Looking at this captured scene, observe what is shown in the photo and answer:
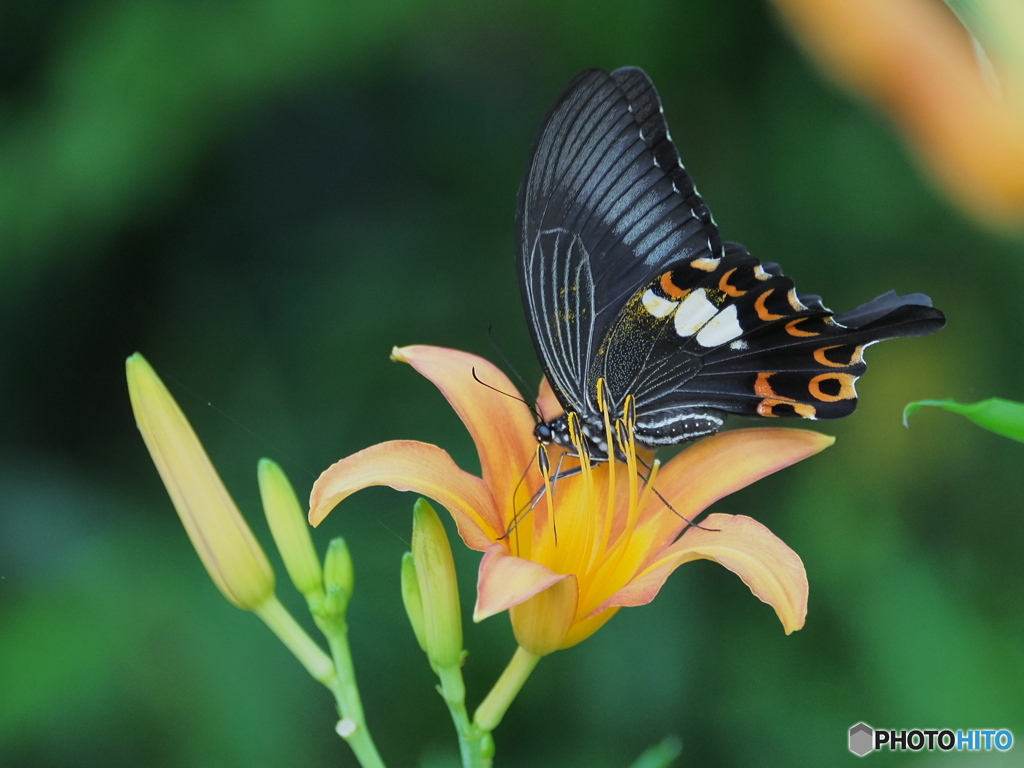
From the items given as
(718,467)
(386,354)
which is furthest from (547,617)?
(386,354)

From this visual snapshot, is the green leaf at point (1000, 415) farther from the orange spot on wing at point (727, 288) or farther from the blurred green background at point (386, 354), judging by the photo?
the blurred green background at point (386, 354)

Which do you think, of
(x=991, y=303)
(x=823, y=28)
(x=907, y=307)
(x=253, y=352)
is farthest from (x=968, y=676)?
(x=253, y=352)

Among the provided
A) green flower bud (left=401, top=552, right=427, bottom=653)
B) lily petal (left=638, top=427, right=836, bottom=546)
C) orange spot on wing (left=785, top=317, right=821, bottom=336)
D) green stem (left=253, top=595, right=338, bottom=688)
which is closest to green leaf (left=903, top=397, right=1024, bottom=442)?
lily petal (left=638, top=427, right=836, bottom=546)

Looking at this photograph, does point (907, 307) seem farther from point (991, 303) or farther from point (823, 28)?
point (991, 303)

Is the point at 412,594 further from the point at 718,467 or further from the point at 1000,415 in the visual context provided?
the point at 1000,415

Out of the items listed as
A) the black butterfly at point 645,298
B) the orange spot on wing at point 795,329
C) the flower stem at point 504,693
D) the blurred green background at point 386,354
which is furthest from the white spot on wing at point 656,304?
the blurred green background at point 386,354
